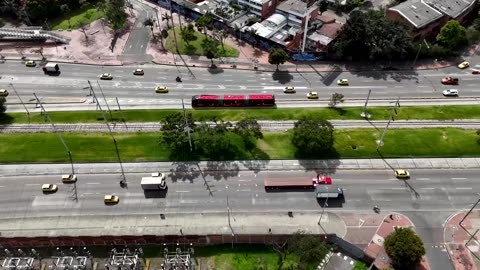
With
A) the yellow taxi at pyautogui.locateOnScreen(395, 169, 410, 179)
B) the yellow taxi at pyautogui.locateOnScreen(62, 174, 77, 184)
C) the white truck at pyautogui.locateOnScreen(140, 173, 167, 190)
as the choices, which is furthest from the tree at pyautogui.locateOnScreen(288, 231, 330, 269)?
the yellow taxi at pyautogui.locateOnScreen(62, 174, 77, 184)

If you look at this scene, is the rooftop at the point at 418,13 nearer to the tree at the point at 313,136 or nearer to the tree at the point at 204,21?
the tree at the point at 313,136

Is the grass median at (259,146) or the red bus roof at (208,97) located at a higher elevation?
the red bus roof at (208,97)

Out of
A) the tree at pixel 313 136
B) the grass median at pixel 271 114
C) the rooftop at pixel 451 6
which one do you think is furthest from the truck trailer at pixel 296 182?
the rooftop at pixel 451 6

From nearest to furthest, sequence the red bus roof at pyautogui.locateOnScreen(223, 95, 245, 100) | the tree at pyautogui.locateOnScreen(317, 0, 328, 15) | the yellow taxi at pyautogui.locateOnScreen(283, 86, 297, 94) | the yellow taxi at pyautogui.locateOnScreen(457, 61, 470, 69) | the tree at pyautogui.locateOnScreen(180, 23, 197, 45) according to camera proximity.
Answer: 1. the red bus roof at pyautogui.locateOnScreen(223, 95, 245, 100)
2. the yellow taxi at pyautogui.locateOnScreen(283, 86, 297, 94)
3. the yellow taxi at pyautogui.locateOnScreen(457, 61, 470, 69)
4. the tree at pyautogui.locateOnScreen(180, 23, 197, 45)
5. the tree at pyautogui.locateOnScreen(317, 0, 328, 15)

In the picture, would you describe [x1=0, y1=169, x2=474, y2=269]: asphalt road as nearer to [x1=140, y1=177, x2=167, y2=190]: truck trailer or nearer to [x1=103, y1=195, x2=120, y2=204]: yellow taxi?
[x1=103, y1=195, x2=120, y2=204]: yellow taxi

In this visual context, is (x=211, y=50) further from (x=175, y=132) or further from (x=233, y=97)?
(x=175, y=132)

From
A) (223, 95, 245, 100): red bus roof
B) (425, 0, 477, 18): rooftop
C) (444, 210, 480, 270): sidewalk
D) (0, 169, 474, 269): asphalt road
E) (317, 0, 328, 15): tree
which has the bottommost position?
(444, 210, 480, 270): sidewalk

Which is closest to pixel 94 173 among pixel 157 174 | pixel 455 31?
pixel 157 174
